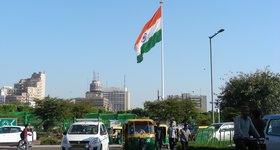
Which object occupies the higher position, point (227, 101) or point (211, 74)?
point (211, 74)

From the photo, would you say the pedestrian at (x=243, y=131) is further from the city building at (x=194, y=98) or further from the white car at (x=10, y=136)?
the city building at (x=194, y=98)

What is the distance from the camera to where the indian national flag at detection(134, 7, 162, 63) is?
34.3 meters

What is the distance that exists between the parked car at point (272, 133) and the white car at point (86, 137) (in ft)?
32.0

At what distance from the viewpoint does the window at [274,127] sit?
11336 mm

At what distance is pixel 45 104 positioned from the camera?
47625 millimetres

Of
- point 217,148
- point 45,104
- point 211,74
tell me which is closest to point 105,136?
point 217,148

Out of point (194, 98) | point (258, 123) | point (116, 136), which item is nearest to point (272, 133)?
point (258, 123)

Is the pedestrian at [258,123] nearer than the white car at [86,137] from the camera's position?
Yes

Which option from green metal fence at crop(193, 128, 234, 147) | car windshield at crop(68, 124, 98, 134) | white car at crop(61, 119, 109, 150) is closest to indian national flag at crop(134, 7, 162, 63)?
green metal fence at crop(193, 128, 234, 147)

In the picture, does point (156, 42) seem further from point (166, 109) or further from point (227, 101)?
point (166, 109)

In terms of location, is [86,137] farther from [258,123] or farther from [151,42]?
[151,42]

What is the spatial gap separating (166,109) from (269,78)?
21647 millimetres

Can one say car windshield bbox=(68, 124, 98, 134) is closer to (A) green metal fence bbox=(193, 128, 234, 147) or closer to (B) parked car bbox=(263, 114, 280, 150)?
(A) green metal fence bbox=(193, 128, 234, 147)

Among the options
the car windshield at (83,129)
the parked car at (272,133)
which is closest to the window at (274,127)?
the parked car at (272,133)
